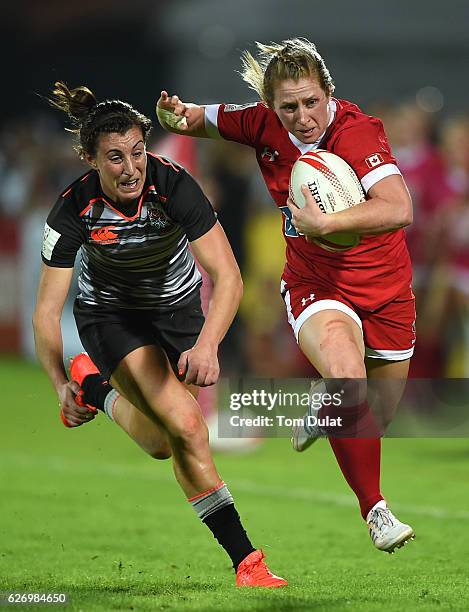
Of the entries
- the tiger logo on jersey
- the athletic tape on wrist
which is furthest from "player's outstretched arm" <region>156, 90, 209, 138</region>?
the tiger logo on jersey

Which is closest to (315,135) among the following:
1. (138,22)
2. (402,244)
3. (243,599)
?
(402,244)

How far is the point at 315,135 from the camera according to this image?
6.28 m

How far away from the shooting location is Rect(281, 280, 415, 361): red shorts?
6.48 meters

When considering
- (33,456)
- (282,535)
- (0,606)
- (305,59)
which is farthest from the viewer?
(33,456)

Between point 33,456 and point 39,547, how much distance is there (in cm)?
415

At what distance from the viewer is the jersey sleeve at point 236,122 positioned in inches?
260

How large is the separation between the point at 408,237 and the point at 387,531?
701 cm

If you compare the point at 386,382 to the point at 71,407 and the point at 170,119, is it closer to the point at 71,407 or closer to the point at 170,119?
the point at 71,407

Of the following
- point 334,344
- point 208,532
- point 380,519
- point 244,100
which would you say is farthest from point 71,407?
point 244,100

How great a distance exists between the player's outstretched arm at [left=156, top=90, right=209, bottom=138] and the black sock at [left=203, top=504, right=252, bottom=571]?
2.01m

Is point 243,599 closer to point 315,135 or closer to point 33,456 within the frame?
point 315,135

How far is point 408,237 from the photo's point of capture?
12750mm

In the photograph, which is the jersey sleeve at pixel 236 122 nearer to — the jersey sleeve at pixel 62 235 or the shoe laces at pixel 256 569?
the jersey sleeve at pixel 62 235

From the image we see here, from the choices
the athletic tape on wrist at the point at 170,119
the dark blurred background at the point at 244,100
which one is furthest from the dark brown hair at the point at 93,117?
the dark blurred background at the point at 244,100
